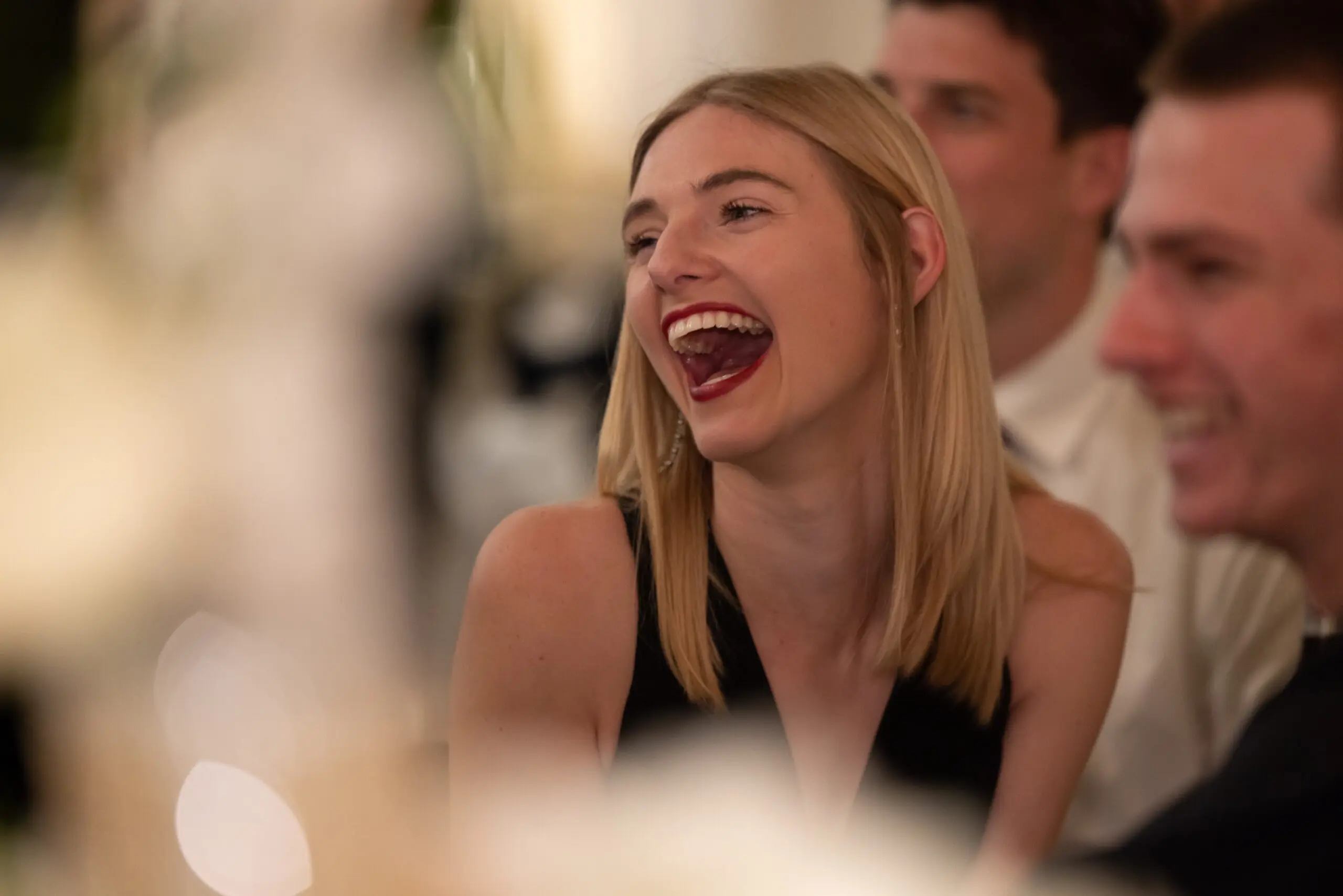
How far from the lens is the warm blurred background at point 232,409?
1.20 ft

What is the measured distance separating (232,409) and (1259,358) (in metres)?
0.44

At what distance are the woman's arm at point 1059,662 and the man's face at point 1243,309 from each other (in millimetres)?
199

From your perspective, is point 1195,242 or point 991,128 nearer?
point 1195,242

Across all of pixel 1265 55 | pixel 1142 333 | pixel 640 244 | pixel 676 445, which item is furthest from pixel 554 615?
pixel 1265 55

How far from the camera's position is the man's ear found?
846 millimetres

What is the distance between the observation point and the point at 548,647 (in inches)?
30.4

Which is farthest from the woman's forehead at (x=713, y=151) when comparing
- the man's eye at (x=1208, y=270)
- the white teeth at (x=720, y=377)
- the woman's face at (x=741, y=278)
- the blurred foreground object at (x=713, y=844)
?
the blurred foreground object at (x=713, y=844)

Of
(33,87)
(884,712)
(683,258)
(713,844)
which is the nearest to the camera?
(33,87)

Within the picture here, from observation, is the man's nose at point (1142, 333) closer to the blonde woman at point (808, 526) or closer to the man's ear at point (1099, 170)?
the blonde woman at point (808, 526)

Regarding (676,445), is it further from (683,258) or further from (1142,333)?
(1142,333)

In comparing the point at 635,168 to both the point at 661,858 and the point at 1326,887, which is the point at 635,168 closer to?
the point at 661,858

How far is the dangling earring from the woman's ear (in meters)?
0.16

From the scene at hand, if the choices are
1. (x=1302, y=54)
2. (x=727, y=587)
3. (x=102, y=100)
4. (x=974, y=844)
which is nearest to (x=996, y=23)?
(x=1302, y=54)

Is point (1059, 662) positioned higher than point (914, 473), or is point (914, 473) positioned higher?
point (914, 473)
